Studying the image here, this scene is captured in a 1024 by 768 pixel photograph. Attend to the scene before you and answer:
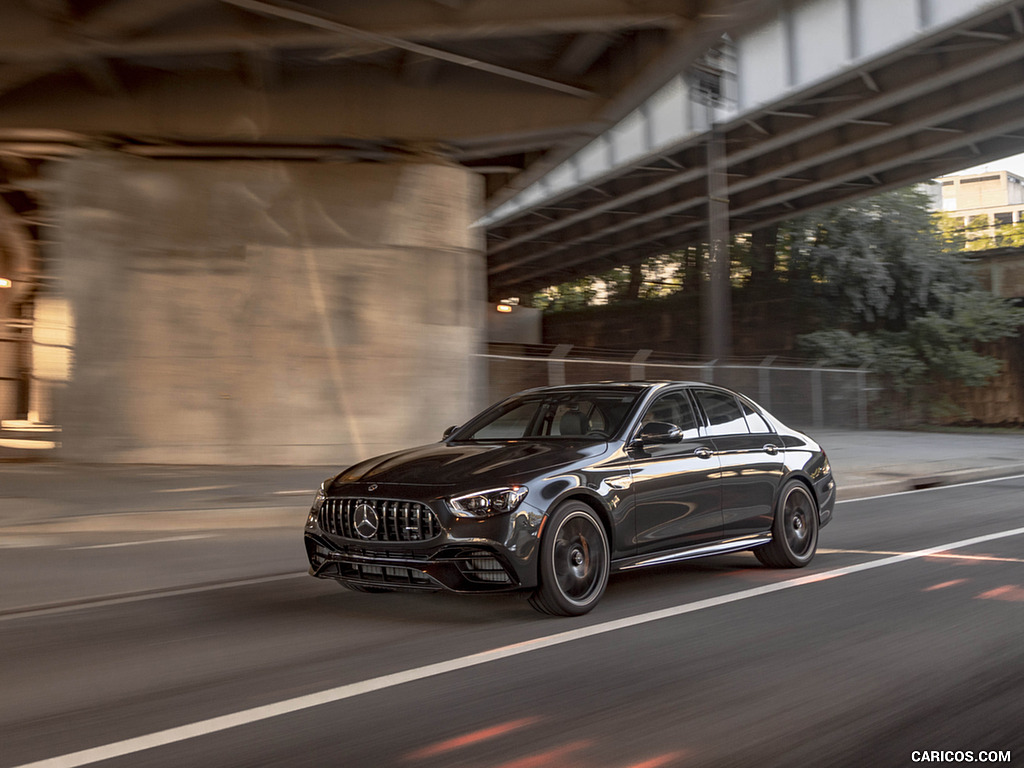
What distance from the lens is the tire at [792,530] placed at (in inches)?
326

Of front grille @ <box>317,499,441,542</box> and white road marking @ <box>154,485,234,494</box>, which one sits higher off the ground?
front grille @ <box>317,499,441,542</box>

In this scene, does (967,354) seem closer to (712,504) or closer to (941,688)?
(712,504)

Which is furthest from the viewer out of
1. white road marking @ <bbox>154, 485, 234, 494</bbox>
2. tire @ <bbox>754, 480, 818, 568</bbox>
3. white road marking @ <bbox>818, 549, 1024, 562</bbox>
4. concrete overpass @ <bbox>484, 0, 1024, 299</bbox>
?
concrete overpass @ <bbox>484, 0, 1024, 299</bbox>

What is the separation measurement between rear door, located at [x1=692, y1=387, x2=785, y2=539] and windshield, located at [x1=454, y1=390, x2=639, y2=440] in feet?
2.73

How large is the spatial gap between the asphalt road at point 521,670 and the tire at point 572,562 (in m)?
0.12

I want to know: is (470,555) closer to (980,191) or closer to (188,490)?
(188,490)

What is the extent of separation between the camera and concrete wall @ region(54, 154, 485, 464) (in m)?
16.1

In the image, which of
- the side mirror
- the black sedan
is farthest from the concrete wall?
the side mirror

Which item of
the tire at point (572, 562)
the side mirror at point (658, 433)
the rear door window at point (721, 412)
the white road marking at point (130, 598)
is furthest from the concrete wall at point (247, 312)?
the tire at point (572, 562)

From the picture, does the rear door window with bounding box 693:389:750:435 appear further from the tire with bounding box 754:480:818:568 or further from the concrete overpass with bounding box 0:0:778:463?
the concrete overpass with bounding box 0:0:778:463

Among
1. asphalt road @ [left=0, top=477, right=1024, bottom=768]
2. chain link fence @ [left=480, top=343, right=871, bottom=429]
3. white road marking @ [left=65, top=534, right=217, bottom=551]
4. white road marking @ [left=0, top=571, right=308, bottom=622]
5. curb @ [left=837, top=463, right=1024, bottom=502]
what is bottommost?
asphalt road @ [left=0, top=477, right=1024, bottom=768]

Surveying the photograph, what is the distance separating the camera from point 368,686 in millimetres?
4984

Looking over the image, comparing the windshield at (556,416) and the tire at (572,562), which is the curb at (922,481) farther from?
the tire at (572,562)

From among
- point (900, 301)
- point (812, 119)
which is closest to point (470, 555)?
point (812, 119)
